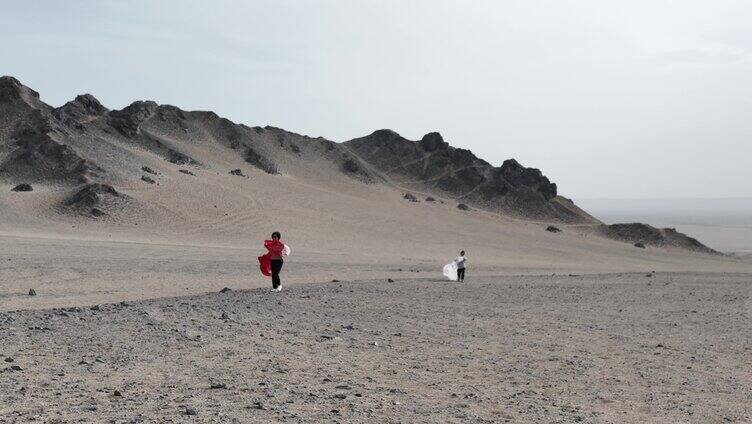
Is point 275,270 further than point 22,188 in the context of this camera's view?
No

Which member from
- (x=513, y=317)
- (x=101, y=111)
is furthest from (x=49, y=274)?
(x=101, y=111)

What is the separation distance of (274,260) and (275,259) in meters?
0.04

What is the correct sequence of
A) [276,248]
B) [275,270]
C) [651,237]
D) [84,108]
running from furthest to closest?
1. [84,108]
2. [651,237]
3. [276,248]
4. [275,270]

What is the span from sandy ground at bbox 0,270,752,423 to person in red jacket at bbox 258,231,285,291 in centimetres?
114

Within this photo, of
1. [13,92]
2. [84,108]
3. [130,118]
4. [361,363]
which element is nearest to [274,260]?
[361,363]

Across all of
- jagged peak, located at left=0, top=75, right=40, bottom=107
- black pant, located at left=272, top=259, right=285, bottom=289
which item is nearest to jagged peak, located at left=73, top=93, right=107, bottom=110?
jagged peak, located at left=0, top=75, right=40, bottom=107

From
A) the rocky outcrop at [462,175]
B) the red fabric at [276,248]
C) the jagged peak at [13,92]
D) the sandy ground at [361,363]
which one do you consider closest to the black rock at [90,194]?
the jagged peak at [13,92]

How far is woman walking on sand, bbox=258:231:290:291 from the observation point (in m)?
17.5

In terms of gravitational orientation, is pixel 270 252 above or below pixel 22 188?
below

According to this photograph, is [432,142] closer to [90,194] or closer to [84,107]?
[84,107]

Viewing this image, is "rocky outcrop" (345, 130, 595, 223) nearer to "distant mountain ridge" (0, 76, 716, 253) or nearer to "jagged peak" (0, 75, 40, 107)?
"distant mountain ridge" (0, 76, 716, 253)

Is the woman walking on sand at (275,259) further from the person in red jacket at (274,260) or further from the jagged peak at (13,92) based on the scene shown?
the jagged peak at (13,92)

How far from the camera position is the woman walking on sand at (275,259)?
17.5 m

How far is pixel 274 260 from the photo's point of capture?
57.5ft
